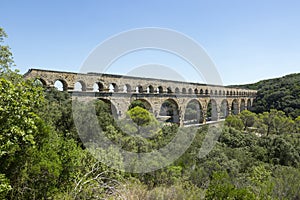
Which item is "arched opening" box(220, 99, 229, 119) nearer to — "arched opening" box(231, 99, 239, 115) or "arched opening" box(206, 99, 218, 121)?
"arched opening" box(206, 99, 218, 121)

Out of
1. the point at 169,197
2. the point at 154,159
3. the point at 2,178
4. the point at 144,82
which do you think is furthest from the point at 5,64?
the point at 144,82

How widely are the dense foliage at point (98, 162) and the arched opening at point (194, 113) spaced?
38.3 feet

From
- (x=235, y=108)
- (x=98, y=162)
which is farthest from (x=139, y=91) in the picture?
(x=235, y=108)

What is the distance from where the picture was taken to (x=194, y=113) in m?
25.1

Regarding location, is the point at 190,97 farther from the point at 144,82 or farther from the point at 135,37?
the point at 135,37

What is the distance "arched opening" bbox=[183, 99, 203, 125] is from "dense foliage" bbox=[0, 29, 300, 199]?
1168 cm

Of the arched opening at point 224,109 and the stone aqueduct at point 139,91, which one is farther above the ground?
the stone aqueduct at point 139,91

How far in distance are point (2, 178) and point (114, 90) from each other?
38.7 feet

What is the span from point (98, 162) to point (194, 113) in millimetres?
21404

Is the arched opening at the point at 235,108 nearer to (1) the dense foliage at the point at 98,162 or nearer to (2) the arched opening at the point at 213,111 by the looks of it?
(2) the arched opening at the point at 213,111

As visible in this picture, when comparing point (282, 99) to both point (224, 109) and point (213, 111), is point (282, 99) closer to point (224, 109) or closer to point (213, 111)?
point (224, 109)

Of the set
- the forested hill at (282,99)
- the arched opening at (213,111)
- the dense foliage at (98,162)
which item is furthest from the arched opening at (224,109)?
the dense foliage at (98,162)

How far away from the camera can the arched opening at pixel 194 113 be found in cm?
2298

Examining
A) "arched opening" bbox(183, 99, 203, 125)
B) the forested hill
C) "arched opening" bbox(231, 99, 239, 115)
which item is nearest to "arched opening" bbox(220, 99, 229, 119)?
"arched opening" bbox(231, 99, 239, 115)
